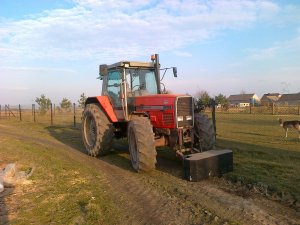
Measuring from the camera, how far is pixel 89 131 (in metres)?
10.4

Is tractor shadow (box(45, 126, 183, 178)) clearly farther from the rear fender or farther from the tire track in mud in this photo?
the rear fender

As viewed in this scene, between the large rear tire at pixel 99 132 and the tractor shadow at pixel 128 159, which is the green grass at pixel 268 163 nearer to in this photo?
the tractor shadow at pixel 128 159

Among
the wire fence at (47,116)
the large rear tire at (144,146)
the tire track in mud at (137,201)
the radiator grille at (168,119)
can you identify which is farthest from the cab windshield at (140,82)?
the wire fence at (47,116)

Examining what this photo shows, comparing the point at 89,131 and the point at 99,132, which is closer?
the point at 99,132

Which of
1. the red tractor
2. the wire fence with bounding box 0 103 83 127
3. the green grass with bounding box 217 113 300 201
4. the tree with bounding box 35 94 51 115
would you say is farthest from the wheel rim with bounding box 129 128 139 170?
the tree with bounding box 35 94 51 115

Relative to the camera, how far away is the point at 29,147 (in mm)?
10867

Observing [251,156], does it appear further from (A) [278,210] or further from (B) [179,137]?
(A) [278,210]

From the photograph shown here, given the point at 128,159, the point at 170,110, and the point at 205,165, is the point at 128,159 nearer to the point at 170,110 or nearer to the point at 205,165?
the point at 170,110

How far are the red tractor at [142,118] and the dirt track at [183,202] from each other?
1.74 feet

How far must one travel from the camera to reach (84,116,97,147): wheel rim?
32.2ft

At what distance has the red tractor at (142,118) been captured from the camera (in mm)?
7195

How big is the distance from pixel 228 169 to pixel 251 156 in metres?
2.34

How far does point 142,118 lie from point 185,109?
1.03m

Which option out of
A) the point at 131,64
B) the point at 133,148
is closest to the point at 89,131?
the point at 131,64
